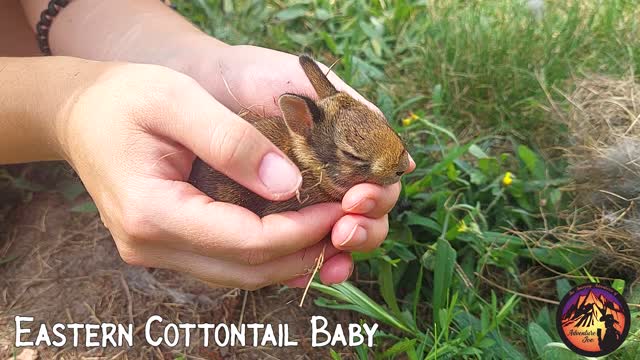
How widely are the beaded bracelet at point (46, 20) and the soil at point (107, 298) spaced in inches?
36.5

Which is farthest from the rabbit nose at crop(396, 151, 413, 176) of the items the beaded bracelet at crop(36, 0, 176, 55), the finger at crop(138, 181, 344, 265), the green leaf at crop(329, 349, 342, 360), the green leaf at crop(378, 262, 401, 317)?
the beaded bracelet at crop(36, 0, 176, 55)

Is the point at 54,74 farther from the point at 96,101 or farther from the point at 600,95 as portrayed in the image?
the point at 600,95

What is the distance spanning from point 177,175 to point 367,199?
0.72 m

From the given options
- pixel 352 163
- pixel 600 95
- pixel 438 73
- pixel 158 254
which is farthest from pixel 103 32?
pixel 600 95

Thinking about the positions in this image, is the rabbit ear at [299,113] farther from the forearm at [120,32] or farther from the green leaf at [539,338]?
the green leaf at [539,338]

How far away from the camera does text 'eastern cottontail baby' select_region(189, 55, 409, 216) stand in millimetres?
2418

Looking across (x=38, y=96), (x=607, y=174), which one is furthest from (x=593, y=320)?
(x=38, y=96)

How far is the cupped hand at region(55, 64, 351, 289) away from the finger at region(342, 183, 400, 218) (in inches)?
3.8

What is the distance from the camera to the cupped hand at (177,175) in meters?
2.21

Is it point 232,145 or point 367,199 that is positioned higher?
point 232,145

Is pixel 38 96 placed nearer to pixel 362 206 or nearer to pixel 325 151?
pixel 325 151

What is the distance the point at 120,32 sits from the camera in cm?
327

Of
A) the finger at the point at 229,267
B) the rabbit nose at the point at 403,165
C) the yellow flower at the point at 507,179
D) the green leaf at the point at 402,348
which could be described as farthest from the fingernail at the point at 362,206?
the yellow flower at the point at 507,179

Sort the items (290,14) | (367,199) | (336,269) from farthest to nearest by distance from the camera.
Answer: (290,14) → (336,269) → (367,199)
